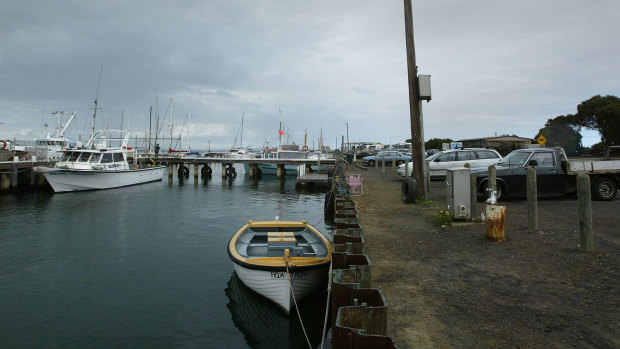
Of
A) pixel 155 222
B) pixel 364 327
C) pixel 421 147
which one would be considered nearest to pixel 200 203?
pixel 155 222

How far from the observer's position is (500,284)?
476 centimetres

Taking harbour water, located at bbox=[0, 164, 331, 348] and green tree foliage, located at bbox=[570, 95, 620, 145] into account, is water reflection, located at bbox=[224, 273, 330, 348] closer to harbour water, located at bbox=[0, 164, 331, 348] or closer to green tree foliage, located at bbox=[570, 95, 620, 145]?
harbour water, located at bbox=[0, 164, 331, 348]

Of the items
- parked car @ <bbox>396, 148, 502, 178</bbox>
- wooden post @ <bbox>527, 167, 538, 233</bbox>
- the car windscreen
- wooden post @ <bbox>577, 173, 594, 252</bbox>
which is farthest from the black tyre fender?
parked car @ <bbox>396, 148, 502, 178</bbox>

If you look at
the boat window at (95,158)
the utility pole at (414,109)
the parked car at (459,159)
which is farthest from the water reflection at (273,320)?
the boat window at (95,158)

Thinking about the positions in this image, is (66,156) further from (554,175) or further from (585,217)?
(585,217)

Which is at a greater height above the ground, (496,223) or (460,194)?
(460,194)

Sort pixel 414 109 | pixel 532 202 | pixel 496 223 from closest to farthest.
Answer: pixel 496 223 < pixel 532 202 < pixel 414 109

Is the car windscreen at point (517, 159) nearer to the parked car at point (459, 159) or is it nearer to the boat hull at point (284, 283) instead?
the parked car at point (459, 159)

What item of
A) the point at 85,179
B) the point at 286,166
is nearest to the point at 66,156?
the point at 85,179

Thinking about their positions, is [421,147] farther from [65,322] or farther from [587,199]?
[65,322]

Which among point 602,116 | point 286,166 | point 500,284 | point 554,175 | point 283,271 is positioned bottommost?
point 283,271

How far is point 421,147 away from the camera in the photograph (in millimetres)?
11188

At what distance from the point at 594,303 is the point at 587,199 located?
90.5 inches

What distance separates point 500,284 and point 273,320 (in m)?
3.96
